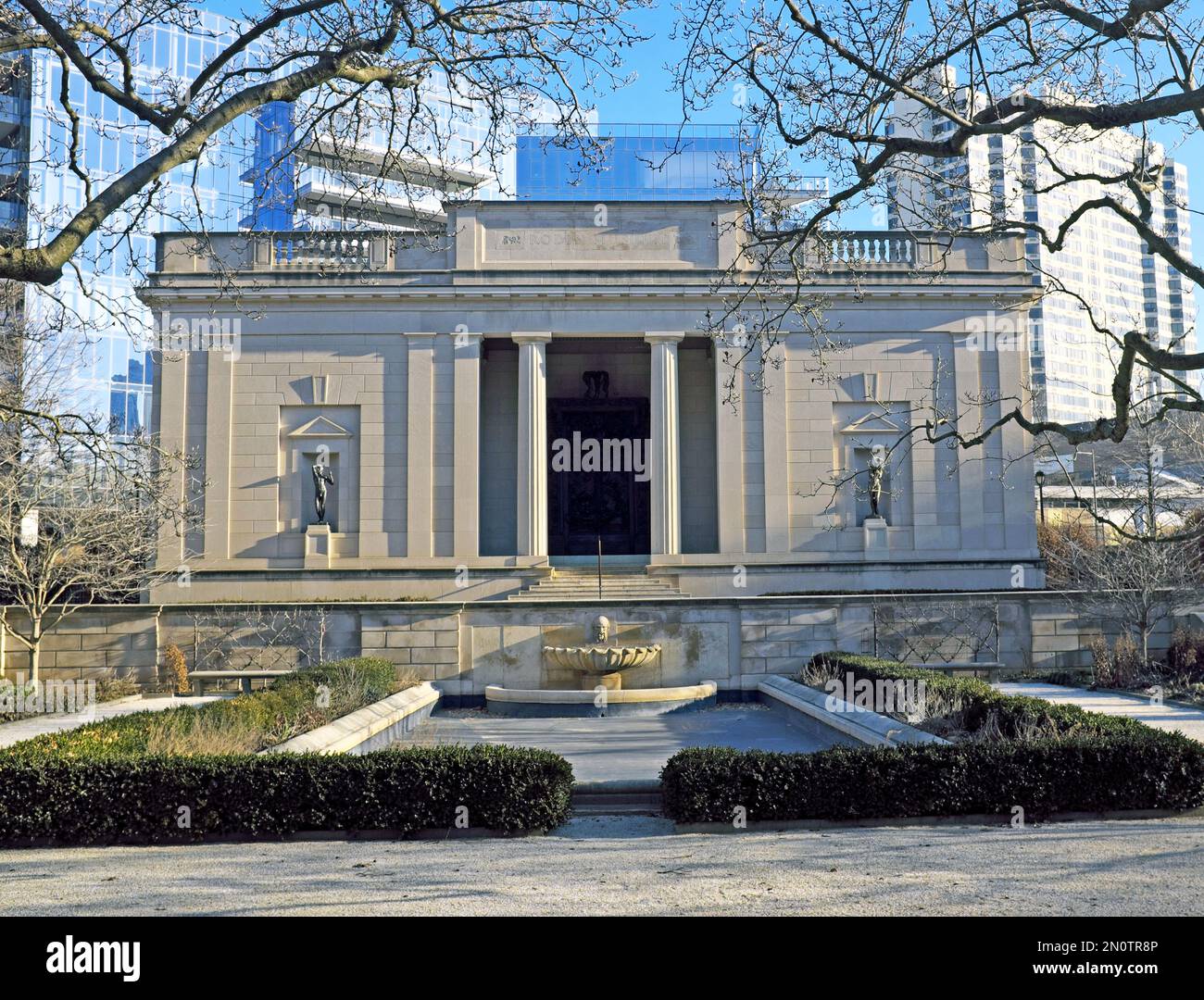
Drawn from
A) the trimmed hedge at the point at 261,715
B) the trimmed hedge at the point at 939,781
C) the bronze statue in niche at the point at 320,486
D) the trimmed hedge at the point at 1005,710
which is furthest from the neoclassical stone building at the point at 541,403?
the trimmed hedge at the point at 939,781

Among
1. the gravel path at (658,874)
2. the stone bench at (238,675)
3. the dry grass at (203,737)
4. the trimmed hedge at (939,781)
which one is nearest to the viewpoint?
the gravel path at (658,874)

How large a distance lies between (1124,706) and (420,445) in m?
20.5

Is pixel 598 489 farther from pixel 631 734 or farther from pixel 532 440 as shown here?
pixel 631 734

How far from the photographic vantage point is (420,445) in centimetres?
3181

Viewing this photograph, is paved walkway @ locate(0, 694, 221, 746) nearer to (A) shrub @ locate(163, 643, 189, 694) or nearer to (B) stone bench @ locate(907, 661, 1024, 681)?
(A) shrub @ locate(163, 643, 189, 694)

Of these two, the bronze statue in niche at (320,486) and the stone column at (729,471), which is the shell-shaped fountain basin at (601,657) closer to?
the stone column at (729,471)

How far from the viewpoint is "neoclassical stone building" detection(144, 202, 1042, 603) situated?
1226 inches

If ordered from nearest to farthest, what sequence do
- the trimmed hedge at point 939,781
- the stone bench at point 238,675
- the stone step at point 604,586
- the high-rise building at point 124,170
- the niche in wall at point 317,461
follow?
the trimmed hedge at point 939,781 < the high-rise building at point 124,170 < the stone bench at point 238,675 < the stone step at point 604,586 < the niche in wall at point 317,461

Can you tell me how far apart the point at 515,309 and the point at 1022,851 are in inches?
1019

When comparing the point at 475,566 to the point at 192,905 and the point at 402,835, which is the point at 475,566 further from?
the point at 192,905

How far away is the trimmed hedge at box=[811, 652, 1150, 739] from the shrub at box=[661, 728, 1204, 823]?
2.40 ft

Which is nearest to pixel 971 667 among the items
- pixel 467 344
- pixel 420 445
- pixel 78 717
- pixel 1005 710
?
pixel 1005 710

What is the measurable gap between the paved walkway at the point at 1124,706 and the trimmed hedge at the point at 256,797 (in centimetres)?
966

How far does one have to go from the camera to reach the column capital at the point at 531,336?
32.1m
